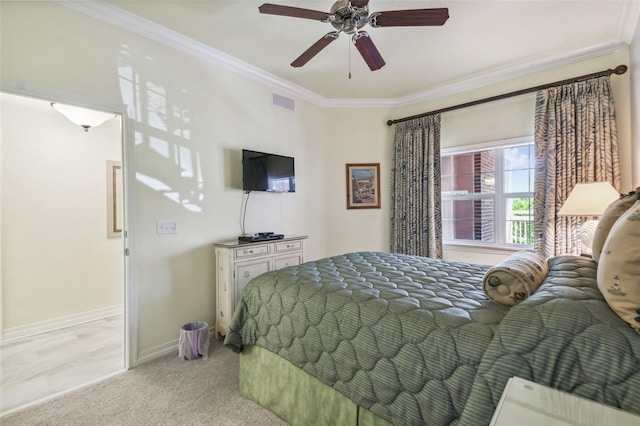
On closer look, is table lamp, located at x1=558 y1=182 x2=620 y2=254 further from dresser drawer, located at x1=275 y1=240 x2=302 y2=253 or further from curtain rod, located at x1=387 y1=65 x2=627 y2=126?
dresser drawer, located at x1=275 y1=240 x2=302 y2=253

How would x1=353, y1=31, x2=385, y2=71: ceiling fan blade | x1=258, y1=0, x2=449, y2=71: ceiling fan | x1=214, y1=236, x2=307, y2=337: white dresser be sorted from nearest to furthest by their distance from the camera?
x1=258, y1=0, x2=449, y2=71: ceiling fan
x1=353, y1=31, x2=385, y2=71: ceiling fan blade
x1=214, y1=236, x2=307, y2=337: white dresser

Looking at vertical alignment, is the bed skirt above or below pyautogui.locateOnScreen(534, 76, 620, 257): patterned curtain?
below

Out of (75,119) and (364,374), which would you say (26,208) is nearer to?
(75,119)

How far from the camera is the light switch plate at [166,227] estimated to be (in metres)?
2.56

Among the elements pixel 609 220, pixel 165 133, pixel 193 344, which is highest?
pixel 165 133

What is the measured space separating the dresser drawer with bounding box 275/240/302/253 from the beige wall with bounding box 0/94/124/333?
2164mm

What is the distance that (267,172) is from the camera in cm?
333

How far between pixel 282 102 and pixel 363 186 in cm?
167

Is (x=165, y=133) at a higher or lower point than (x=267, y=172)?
higher

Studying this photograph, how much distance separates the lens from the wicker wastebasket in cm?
240

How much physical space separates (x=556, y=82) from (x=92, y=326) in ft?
18.7

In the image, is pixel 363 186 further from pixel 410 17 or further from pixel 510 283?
pixel 510 283

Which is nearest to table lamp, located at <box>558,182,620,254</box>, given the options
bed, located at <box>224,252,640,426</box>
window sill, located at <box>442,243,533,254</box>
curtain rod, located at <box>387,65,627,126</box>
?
window sill, located at <box>442,243,533,254</box>

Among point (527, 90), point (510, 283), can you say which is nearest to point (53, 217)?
point (510, 283)
